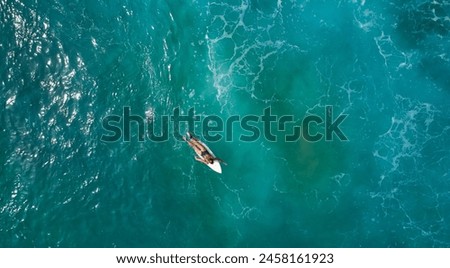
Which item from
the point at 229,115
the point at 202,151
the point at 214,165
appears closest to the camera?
the point at 202,151

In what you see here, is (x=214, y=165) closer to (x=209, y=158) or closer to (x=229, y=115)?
(x=209, y=158)

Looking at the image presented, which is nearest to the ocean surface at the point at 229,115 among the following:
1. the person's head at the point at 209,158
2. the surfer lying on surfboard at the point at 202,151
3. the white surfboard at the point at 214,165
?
the white surfboard at the point at 214,165

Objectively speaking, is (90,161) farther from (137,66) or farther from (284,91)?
(284,91)

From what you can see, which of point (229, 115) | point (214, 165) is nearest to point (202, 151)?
point (214, 165)

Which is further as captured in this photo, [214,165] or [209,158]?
[214,165]

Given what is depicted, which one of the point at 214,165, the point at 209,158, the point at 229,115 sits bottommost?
the point at 214,165
